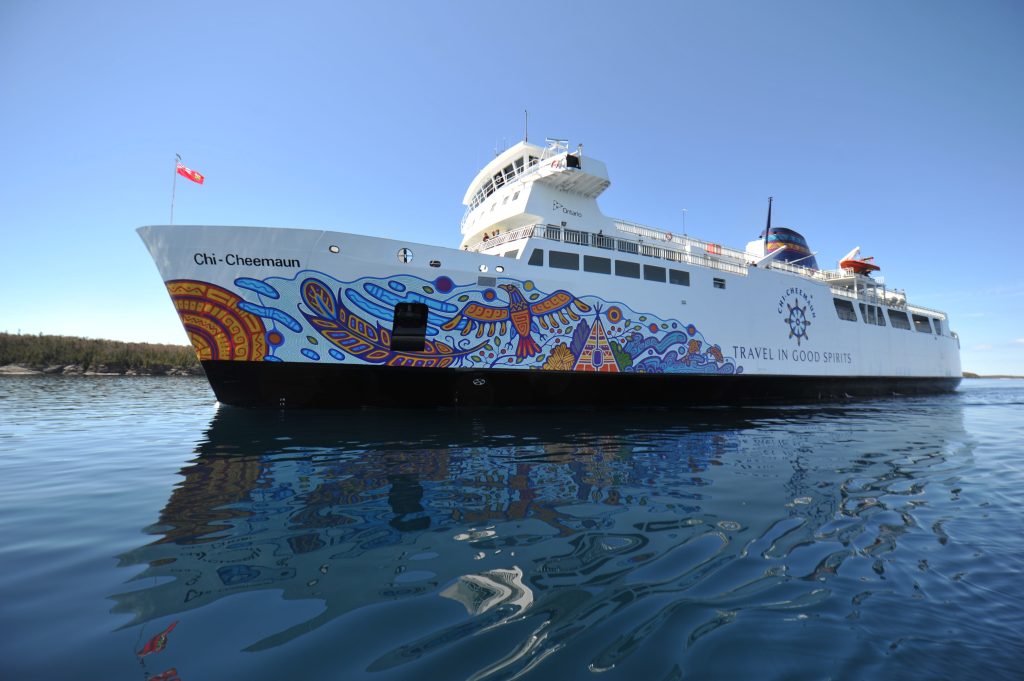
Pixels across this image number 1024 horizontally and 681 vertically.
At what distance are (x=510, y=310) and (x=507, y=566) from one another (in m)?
10.1

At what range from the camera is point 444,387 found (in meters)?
→ 12.5

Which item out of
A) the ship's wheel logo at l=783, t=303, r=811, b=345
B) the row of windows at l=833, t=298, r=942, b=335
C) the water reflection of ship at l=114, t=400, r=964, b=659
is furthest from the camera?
the row of windows at l=833, t=298, r=942, b=335

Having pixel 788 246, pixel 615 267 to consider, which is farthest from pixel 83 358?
pixel 788 246

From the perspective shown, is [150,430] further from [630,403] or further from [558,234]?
[630,403]

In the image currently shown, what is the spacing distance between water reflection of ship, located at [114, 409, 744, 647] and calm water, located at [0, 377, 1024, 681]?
0.03 m

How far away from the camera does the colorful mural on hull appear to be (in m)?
10.6

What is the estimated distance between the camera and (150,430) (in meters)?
9.26

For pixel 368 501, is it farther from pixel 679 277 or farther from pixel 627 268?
pixel 679 277

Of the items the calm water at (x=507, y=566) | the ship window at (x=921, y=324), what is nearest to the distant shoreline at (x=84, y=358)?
the calm water at (x=507, y=566)

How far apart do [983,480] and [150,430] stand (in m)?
14.4

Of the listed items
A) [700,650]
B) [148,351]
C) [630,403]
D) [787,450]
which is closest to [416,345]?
[630,403]

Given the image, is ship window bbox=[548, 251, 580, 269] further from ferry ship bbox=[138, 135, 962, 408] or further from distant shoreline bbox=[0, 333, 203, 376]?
distant shoreline bbox=[0, 333, 203, 376]

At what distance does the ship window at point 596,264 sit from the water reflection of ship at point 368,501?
6.59 meters

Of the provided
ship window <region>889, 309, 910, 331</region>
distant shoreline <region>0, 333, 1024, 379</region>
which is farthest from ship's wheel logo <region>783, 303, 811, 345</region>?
distant shoreline <region>0, 333, 1024, 379</region>
